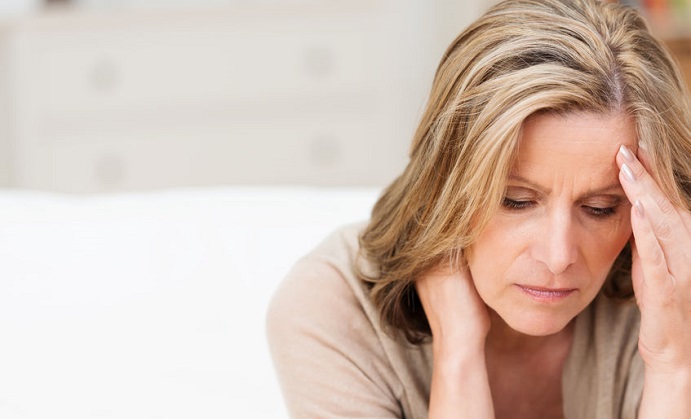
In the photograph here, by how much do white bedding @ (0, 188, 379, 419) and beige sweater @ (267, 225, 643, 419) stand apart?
8.4 inches

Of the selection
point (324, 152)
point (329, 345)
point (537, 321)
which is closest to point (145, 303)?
point (329, 345)

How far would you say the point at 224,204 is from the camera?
1.91m

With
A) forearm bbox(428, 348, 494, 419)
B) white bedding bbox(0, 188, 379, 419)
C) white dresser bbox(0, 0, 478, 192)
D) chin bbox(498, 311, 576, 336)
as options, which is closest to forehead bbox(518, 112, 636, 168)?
chin bbox(498, 311, 576, 336)

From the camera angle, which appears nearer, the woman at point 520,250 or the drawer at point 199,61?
the woman at point 520,250

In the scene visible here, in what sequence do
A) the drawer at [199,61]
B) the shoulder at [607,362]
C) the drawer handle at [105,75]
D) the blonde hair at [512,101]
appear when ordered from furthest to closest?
the drawer handle at [105,75], the drawer at [199,61], the shoulder at [607,362], the blonde hair at [512,101]

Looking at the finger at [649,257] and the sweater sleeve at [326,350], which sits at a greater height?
the finger at [649,257]

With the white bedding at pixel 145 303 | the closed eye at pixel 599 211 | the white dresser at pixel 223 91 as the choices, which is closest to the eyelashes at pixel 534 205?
the closed eye at pixel 599 211

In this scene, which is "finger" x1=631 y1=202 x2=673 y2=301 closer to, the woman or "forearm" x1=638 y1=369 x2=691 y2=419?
the woman

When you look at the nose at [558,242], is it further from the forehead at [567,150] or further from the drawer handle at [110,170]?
the drawer handle at [110,170]

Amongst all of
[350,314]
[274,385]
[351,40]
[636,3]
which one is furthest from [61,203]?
[636,3]

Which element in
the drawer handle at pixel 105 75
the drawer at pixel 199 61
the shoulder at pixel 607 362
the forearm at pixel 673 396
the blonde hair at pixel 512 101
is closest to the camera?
the blonde hair at pixel 512 101

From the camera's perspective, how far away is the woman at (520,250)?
1186 millimetres

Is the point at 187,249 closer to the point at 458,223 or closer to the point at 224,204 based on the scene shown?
the point at 224,204

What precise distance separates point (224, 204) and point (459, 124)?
2.57 feet
